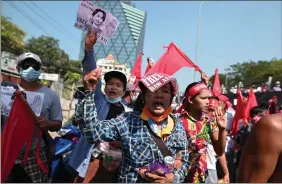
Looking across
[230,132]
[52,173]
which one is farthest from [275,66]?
[52,173]

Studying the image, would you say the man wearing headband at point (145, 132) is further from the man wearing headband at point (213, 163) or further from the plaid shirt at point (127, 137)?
the man wearing headband at point (213, 163)

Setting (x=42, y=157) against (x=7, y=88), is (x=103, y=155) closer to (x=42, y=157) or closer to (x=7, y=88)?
(x=42, y=157)

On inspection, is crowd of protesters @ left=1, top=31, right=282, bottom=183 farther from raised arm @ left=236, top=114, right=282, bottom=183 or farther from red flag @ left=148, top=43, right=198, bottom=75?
red flag @ left=148, top=43, right=198, bottom=75

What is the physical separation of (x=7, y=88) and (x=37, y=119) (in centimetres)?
40

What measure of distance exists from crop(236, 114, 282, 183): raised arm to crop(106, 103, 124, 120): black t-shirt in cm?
156

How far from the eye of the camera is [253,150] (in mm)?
1502

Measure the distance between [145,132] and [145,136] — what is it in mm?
28

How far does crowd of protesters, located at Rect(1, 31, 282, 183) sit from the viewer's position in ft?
5.01

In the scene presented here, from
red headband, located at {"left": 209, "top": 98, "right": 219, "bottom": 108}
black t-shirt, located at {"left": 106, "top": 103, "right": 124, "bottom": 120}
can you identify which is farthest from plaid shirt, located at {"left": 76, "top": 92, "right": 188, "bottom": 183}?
red headband, located at {"left": 209, "top": 98, "right": 219, "bottom": 108}

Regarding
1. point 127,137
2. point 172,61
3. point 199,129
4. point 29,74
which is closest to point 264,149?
point 127,137

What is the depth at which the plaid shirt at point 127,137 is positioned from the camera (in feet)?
6.55

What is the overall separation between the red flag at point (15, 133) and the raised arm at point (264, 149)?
2.00 metres

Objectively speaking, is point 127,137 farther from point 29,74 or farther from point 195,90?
point 29,74

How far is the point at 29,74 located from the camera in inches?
→ 120
